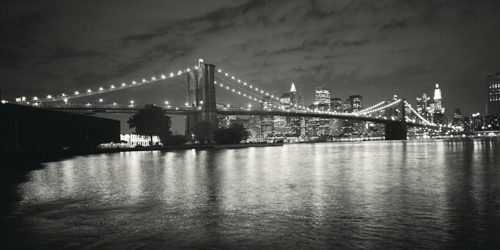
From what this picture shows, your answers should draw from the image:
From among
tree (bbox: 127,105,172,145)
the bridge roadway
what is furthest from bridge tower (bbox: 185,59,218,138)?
tree (bbox: 127,105,172,145)

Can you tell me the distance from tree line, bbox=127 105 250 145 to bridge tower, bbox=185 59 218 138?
405 cm

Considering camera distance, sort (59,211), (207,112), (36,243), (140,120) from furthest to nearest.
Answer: (207,112) < (140,120) < (59,211) < (36,243)

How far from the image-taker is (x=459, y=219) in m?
7.36

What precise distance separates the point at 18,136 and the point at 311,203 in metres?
43.2

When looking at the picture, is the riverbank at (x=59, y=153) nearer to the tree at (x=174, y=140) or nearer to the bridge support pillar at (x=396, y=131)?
the tree at (x=174, y=140)

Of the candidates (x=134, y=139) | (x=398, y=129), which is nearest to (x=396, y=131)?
(x=398, y=129)

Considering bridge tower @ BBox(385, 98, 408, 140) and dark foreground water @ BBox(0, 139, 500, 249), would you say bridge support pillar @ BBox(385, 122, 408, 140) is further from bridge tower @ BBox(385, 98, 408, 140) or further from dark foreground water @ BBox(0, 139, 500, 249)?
dark foreground water @ BBox(0, 139, 500, 249)

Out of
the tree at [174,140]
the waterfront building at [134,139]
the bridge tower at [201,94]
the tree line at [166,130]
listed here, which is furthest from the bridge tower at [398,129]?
the waterfront building at [134,139]

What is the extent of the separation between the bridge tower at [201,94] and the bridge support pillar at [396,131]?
203 feet

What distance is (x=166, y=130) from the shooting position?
6675 cm

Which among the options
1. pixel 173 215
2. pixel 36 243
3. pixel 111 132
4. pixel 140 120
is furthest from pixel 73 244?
pixel 111 132

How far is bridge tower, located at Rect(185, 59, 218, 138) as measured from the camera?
73938 millimetres

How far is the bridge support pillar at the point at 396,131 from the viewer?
11026 cm

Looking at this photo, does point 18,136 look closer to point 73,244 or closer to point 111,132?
point 111,132
